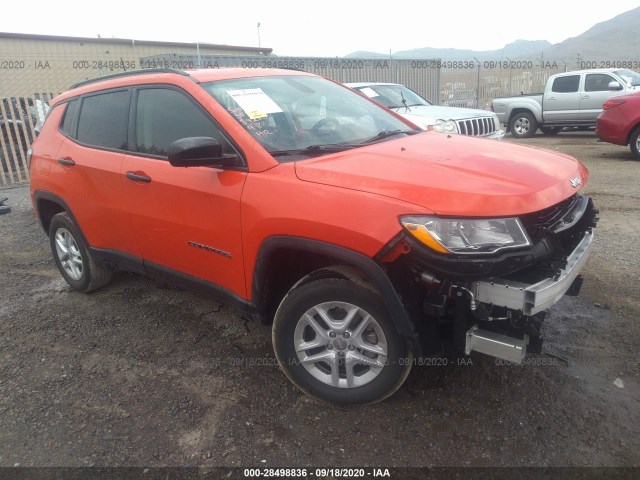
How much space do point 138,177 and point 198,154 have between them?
794mm

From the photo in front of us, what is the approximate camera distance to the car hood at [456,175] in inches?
88.8

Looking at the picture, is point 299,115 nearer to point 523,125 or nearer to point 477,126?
point 477,126

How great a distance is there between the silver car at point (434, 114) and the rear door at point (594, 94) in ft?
19.3

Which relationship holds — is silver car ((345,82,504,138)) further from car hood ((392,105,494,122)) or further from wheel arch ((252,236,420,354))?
wheel arch ((252,236,420,354))

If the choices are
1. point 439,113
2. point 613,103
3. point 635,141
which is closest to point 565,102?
point 613,103

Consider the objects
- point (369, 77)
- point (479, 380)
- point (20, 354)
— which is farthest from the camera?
point (369, 77)

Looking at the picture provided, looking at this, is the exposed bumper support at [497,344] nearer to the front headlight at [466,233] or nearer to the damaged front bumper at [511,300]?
the damaged front bumper at [511,300]

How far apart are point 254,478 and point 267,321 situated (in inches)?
35.7

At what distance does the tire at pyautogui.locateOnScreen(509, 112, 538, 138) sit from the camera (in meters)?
14.4

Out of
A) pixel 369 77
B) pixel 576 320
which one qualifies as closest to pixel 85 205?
pixel 576 320

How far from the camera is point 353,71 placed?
58.0 feet

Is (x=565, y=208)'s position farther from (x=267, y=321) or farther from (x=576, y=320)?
(x=267, y=321)

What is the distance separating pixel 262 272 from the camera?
110 inches

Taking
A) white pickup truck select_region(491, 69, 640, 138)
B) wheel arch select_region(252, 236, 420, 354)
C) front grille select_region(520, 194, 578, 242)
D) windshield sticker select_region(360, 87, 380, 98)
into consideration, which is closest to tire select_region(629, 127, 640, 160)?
white pickup truck select_region(491, 69, 640, 138)
